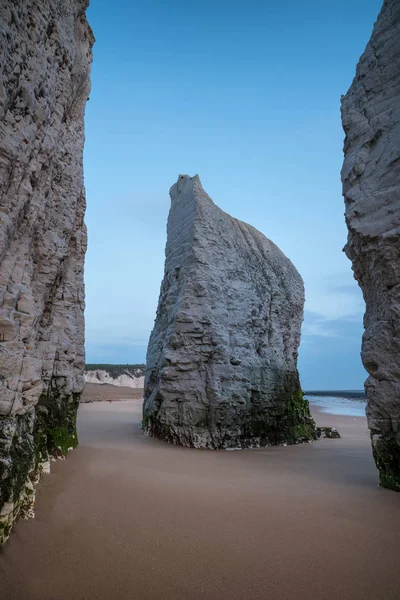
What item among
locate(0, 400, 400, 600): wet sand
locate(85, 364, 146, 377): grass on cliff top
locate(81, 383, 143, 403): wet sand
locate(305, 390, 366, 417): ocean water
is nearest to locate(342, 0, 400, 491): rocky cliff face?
locate(0, 400, 400, 600): wet sand

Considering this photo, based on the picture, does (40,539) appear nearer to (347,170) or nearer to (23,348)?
(23,348)

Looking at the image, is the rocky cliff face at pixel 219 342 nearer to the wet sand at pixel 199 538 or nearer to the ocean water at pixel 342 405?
the wet sand at pixel 199 538

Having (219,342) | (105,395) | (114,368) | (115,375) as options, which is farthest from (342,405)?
(219,342)

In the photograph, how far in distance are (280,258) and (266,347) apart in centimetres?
367

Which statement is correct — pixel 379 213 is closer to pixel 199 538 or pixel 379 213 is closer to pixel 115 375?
pixel 199 538

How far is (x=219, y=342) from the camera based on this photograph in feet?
28.5

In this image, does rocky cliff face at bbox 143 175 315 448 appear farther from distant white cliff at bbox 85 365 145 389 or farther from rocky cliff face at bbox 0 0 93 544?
distant white cliff at bbox 85 365 145 389

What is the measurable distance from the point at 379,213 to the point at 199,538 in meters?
4.60

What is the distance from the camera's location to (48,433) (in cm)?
510

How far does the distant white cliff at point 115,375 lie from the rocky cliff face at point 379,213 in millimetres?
37413

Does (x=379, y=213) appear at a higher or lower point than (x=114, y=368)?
higher

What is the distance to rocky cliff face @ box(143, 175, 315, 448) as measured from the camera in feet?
27.5

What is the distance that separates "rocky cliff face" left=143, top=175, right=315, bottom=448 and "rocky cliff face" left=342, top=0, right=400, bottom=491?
3851mm

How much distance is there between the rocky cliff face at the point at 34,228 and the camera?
2996 millimetres
